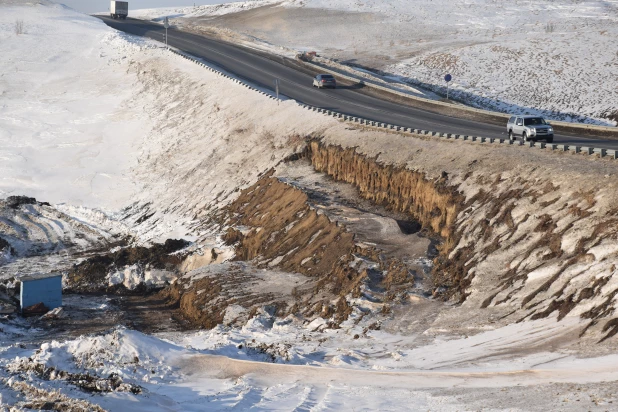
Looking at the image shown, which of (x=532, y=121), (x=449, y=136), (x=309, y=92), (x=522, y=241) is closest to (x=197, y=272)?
(x=449, y=136)

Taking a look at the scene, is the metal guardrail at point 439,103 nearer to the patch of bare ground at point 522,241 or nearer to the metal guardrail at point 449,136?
the metal guardrail at point 449,136

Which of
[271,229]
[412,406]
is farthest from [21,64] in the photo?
[412,406]

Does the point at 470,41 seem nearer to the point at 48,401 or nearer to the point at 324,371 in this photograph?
the point at 324,371

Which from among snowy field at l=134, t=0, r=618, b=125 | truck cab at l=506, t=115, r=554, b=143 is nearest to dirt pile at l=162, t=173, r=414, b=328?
truck cab at l=506, t=115, r=554, b=143

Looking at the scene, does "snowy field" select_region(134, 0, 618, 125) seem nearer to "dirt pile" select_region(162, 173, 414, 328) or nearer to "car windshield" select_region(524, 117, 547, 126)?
"car windshield" select_region(524, 117, 547, 126)

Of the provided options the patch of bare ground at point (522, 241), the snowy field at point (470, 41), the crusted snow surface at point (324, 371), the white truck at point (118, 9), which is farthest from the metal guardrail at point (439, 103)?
the white truck at point (118, 9)

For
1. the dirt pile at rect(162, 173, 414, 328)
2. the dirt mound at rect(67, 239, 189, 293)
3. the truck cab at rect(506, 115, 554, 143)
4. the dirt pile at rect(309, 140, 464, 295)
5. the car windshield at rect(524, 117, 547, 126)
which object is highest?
the car windshield at rect(524, 117, 547, 126)
